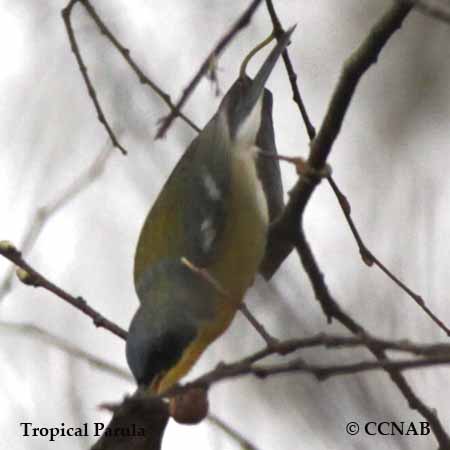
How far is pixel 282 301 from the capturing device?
302 cm

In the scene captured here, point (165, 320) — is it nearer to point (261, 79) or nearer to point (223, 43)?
point (261, 79)

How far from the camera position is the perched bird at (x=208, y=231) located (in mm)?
3139

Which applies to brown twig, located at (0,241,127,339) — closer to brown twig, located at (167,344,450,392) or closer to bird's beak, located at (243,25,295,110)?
brown twig, located at (167,344,450,392)

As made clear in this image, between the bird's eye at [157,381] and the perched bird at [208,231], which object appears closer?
the bird's eye at [157,381]

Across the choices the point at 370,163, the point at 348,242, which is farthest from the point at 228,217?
the point at 370,163

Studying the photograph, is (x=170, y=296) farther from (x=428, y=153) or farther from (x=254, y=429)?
(x=428, y=153)

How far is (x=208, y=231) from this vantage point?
347cm

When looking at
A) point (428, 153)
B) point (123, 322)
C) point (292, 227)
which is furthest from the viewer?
point (428, 153)

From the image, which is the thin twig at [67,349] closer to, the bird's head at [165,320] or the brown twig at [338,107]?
the bird's head at [165,320]

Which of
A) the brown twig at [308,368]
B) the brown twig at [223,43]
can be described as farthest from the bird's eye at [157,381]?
the brown twig at [223,43]

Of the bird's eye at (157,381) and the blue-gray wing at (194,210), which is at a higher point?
the blue-gray wing at (194,210)

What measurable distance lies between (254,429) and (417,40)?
402 cm

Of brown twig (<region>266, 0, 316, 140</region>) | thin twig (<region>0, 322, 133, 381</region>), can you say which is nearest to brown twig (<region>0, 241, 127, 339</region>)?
thin twig (<region>0, 322, 133, 381</region>)

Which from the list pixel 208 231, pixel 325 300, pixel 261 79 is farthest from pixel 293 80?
pixel 208 231
